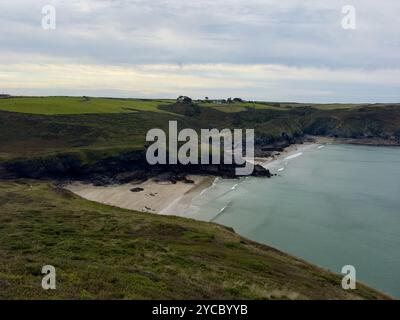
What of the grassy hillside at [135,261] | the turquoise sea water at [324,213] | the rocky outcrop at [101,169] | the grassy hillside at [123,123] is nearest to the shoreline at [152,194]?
the rocky outcrop at [101,169]

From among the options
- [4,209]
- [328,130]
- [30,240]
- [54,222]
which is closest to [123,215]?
[54,222]

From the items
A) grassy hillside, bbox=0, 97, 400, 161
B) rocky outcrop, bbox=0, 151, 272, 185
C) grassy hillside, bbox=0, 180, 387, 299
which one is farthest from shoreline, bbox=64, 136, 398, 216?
grassy hillside, bbox=0, 180, 387, 299

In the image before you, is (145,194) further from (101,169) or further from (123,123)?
(123,123)

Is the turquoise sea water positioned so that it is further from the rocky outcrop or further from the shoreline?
the rocky outcrop

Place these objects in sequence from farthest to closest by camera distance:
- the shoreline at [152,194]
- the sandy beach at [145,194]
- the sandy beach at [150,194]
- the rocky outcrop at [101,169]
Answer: the rocky outcrop at [101,169], the sandy beach at [145,194], the sandy beach at [150,194], the shoreline at [152,194]

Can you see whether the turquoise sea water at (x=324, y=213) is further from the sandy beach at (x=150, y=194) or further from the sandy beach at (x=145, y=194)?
the sandy beach at (x=145, y=194)
